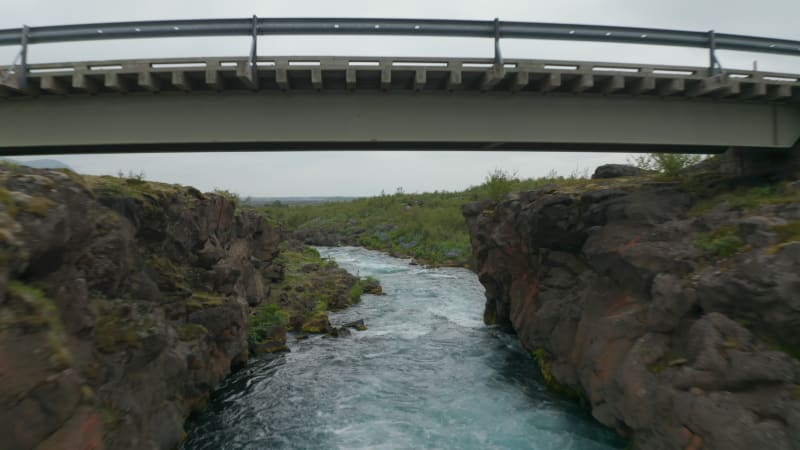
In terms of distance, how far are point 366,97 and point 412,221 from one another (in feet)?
195

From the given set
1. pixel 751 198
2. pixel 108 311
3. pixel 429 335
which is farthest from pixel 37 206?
pixel 429 335

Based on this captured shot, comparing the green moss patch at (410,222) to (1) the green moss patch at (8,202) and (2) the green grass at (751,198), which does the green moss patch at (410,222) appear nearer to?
(2) the green grass at (751,198)

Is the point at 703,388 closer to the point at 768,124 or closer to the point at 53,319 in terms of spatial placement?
the point at 768,124

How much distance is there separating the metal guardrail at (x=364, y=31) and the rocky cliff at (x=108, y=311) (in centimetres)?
472

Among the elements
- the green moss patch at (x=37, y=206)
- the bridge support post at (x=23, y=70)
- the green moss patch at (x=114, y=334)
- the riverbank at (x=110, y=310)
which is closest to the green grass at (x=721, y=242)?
the riverbank at (x=110, y=310)

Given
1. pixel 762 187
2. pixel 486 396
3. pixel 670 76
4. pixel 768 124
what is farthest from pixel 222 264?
pixel 768 124

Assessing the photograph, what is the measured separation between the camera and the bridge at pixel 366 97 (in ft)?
42.5

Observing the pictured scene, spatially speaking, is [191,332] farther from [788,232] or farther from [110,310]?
[788,232]

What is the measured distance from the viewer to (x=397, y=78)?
1366cm

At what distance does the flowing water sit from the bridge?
9277 mm

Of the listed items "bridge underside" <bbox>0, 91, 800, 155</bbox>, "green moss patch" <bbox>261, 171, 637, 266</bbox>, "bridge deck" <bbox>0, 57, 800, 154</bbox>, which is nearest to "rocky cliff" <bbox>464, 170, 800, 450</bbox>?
"bridge underside" <bbox>0, 91, 800, 155</bbox>

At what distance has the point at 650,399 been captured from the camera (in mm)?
10320

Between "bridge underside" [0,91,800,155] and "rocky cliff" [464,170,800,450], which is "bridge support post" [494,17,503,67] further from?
"rocky cliff" [464,170,800,450]

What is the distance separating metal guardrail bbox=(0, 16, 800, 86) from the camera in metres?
13.2
